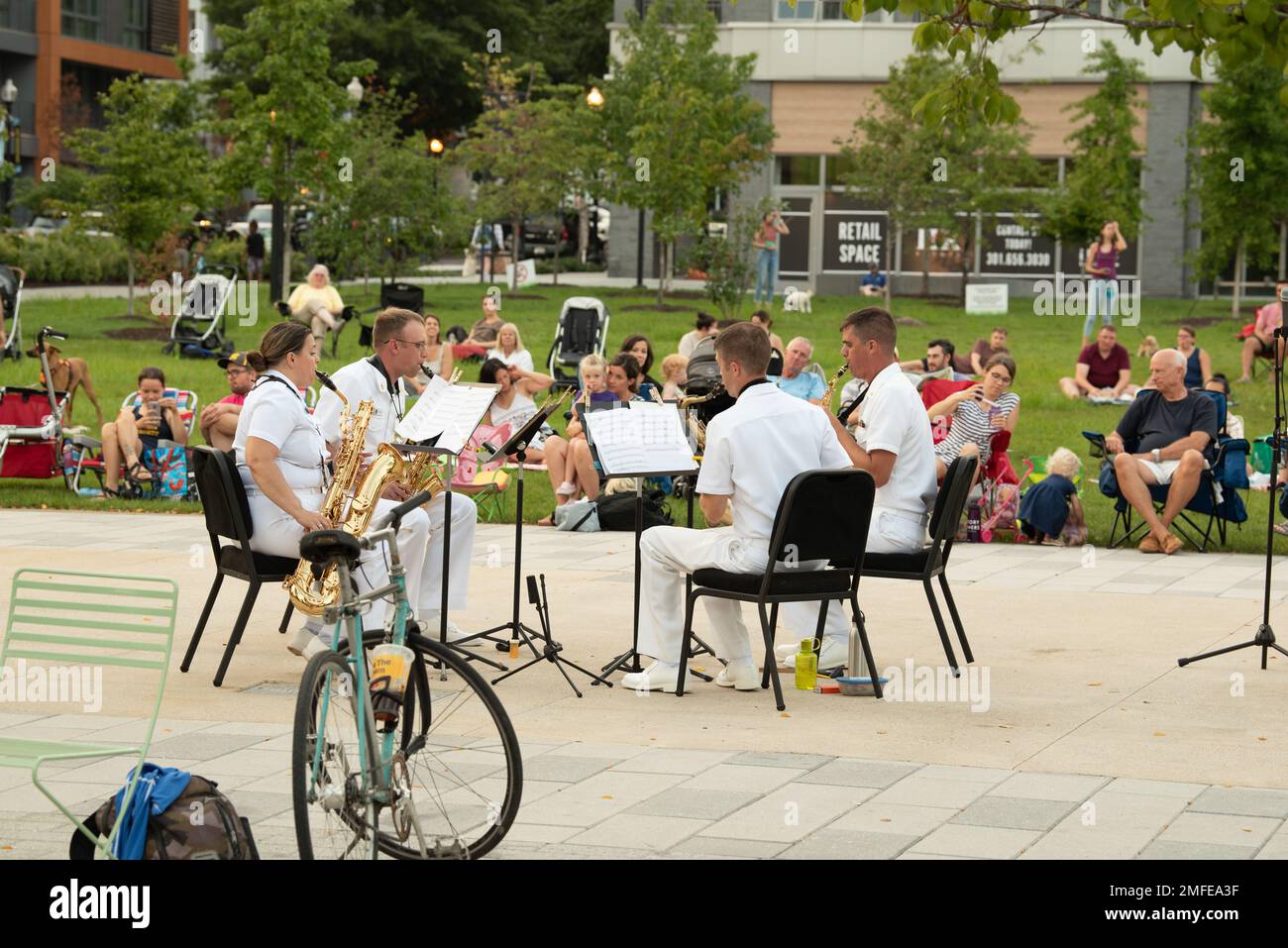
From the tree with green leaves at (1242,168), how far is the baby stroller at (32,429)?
2110 cm

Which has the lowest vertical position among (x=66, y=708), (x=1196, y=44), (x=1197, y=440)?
(x=66, y=708)

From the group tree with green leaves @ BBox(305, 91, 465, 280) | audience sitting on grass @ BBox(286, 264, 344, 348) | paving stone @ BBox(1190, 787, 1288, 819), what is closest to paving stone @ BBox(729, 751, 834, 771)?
paving stone @ BBox(1190, 787, 1288, 819)

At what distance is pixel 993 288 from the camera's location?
1326 inches

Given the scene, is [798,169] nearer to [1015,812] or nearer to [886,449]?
[886,449]

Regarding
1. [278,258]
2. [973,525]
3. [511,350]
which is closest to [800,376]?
[973,525]

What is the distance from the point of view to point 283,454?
29.1 ft

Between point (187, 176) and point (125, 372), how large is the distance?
749 centimetres

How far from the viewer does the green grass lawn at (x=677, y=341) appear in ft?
54.5

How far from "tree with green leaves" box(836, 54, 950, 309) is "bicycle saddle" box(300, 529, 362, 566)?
2871 cm

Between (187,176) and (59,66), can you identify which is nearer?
(187,176)

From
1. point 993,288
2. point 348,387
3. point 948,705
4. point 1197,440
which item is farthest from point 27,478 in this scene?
point 993,288

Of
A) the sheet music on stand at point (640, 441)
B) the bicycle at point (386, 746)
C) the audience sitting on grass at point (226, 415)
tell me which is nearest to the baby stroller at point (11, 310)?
the audience sitting on grass at point (226, 415)
